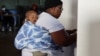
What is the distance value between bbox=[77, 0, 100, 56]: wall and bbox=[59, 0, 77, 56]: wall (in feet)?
2.76

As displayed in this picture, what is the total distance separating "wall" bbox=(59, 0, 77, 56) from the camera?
1.56 meters

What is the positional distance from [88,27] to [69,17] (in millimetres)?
968

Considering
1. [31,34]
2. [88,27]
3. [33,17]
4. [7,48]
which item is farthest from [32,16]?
[7,48]

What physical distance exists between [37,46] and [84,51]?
765 millimetres

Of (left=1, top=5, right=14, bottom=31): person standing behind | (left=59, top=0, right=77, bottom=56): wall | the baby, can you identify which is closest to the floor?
(left=1, top=5, right=14, bottom=31): person standing behind

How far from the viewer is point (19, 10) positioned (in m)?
6.79

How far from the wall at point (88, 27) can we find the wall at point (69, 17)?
842 millimetres

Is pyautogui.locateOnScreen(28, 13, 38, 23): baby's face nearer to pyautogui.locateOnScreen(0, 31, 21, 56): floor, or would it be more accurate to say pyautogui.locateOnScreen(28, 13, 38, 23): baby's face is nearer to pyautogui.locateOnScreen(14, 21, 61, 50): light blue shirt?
pyautogui.locateOnScreen(14, 21, 61, 50): light blue shirt

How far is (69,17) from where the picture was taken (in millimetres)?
1618

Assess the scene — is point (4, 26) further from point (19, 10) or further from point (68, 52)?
point (68, 52)

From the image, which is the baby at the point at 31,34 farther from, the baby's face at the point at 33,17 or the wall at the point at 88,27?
the wall at the point at 88,27

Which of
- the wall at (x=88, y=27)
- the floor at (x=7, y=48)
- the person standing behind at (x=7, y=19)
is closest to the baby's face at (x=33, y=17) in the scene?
the wall at (x=88, y=27)

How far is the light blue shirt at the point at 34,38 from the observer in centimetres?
138

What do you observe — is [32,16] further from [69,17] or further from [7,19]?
[7,19]
